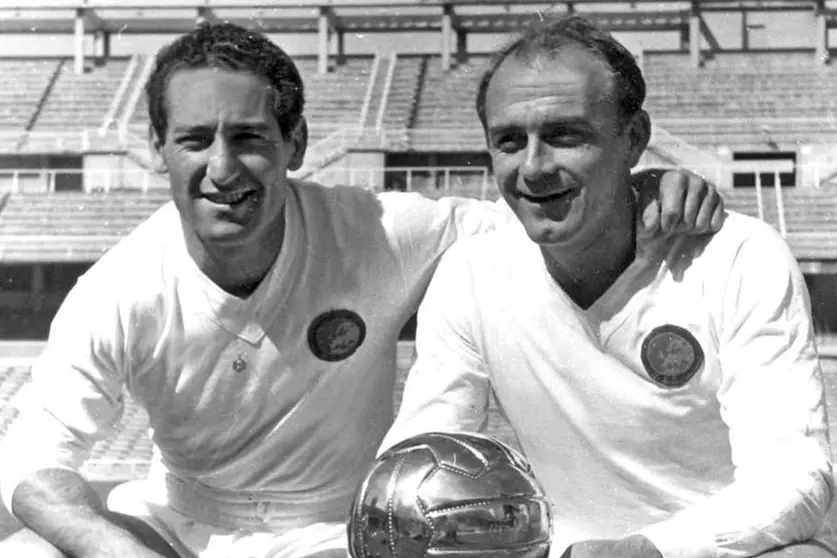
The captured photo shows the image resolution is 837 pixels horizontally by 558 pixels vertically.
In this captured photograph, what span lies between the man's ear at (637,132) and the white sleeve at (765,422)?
0.20 meters

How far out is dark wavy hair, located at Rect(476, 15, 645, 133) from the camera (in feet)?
4.75

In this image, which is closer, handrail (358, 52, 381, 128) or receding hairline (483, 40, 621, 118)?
receding hairline (483, 40, 621, 118)

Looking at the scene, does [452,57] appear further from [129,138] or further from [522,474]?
[522,474]

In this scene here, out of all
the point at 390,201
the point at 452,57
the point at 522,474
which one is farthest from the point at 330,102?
the point at 522,474

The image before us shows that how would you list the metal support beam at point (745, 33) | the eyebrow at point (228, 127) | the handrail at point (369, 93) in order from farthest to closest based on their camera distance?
the handrail at point (369, 93) → the metal support beam at point (745, 33) → the eyebrow at point (228, 127)

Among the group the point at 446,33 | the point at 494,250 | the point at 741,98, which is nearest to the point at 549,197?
the point at 494,250

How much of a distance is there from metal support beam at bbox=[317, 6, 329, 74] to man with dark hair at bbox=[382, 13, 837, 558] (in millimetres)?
7722

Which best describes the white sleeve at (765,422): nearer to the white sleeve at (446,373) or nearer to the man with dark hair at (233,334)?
the man with dark hair at (233,334)

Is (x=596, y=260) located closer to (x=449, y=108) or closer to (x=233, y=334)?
(x=233, y=334)

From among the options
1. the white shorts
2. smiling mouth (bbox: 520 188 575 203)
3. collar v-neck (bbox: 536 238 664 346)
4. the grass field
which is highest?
Answer: smiling mouth (bbox: 520 188 575 203)

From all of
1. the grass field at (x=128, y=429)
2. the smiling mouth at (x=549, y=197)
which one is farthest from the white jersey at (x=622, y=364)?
the grass field at (x=128, y=429)

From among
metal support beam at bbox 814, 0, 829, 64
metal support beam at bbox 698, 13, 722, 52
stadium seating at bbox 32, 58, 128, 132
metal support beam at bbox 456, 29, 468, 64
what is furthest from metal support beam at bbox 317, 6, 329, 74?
metal support beam at bbox 814, 0, 829, 64

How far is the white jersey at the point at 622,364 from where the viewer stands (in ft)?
4.44

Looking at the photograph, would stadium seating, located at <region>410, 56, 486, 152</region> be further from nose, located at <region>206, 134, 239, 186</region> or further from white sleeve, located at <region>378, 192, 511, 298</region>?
nose, located at <region>206, 134, 239, 186</region>
